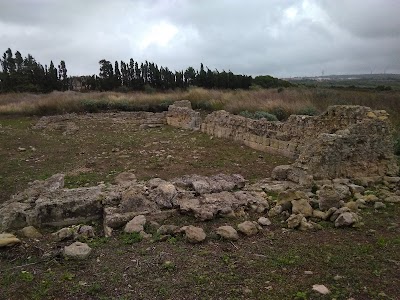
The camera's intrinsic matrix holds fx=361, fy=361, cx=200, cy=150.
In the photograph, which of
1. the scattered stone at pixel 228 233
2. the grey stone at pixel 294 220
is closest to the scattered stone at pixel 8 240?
the scattered stone at pixel 228 233

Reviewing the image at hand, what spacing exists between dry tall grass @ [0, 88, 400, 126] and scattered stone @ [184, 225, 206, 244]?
1177cm

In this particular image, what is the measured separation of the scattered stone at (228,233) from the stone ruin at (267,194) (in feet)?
0.09

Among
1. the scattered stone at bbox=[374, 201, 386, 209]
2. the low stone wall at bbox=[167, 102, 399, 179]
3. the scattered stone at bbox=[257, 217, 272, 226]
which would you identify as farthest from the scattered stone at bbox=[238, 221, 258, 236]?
the low stone wall at bbox=[167, 102, 399, 179]

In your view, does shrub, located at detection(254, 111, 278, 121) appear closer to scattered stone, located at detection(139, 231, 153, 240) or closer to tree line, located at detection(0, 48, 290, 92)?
scattered stone, located at detection(139, 231, 153, 240)

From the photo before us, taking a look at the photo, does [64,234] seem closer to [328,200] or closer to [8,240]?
[8,240]

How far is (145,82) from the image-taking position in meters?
39.1

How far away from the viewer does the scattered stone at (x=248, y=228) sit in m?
5.06

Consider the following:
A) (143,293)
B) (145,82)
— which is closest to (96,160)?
(143,293)

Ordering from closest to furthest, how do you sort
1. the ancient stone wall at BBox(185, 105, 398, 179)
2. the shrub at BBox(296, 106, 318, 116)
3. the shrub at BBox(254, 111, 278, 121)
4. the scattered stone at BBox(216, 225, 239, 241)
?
the scattered stone at BBox(216, 225, 239, 241) → the ancient stone wall at BBox(185, 105, 398, 179) → the shrub at BBox(296, 106, 318, 116) → the shrub at BBox(254, 111, 278, 121)

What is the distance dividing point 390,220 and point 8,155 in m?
11.5

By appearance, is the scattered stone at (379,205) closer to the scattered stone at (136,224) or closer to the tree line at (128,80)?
the scattered stone at (136,224)

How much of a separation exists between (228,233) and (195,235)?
460 mm

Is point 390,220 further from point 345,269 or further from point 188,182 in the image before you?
point 188,182

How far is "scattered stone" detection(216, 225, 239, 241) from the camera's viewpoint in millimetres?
4906
